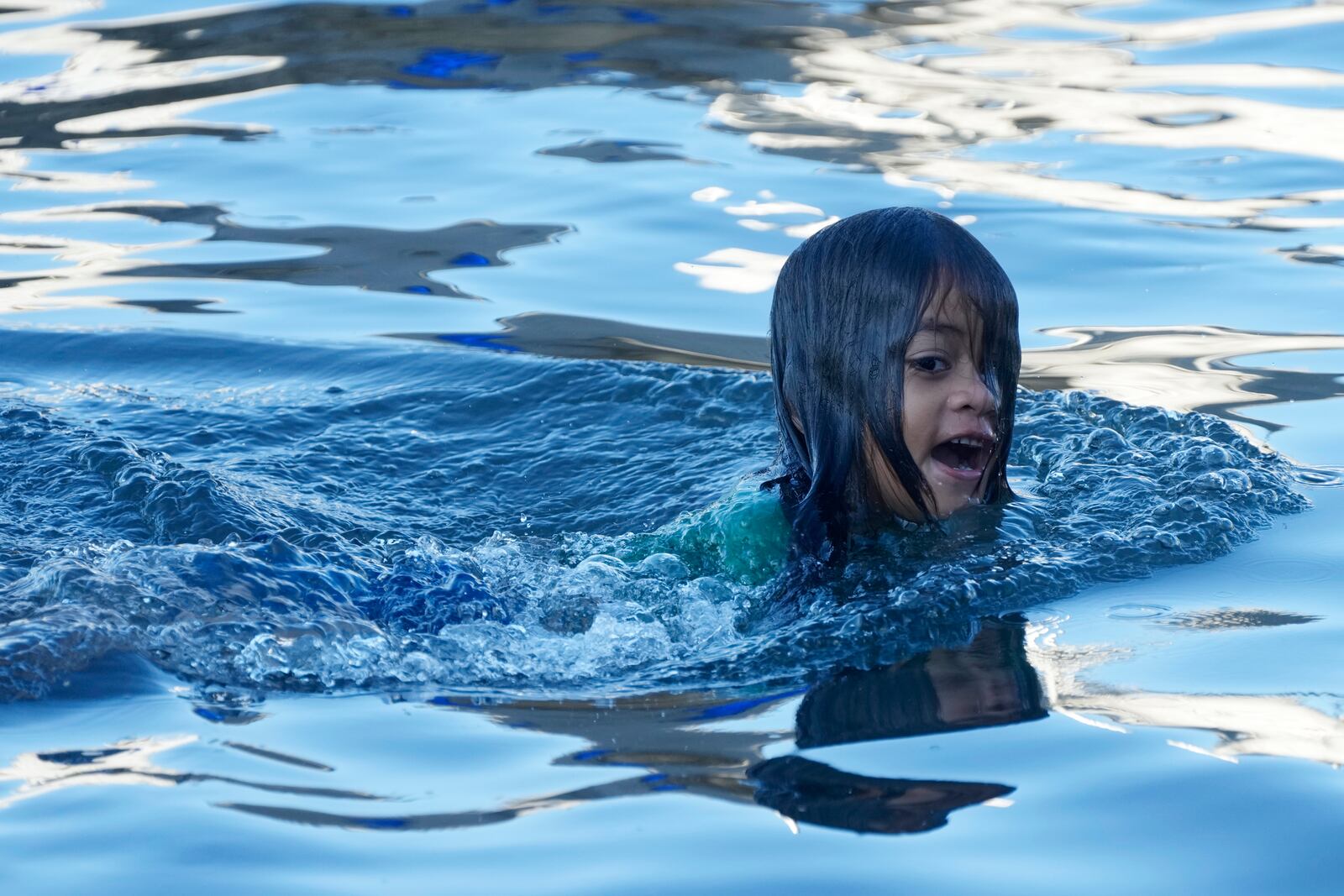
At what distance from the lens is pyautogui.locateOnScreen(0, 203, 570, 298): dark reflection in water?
6.91 metres

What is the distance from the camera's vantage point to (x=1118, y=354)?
225 inches

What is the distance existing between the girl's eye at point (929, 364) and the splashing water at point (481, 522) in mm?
408

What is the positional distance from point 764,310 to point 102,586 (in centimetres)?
337

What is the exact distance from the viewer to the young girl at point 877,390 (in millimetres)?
3537

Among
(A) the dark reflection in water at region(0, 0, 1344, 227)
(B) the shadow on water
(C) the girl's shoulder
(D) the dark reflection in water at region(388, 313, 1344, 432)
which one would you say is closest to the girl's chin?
(C) the girl's shoulder

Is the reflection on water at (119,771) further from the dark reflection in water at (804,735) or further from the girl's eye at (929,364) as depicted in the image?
the girl's eye at (929,364)

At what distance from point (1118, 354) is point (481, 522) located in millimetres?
2387

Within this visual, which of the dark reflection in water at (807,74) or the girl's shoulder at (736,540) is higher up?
the dark reflection in water at (807,74)

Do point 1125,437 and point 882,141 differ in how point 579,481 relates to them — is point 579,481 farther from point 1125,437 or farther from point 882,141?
point 882,141

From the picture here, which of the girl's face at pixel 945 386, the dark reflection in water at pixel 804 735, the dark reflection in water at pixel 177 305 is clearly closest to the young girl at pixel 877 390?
the girl's face at pixel 945 386

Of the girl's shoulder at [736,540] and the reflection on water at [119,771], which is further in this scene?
the girl's shoulder at [736,540]

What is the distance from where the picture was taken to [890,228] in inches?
142

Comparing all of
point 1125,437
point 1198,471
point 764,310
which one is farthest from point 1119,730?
point 764,310

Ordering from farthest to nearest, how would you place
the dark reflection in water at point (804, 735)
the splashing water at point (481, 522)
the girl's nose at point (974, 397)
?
the girl's nose at point (974, 397)
the splashing water at point (481, 522)
the dark reflection in water at point (804, 735)
